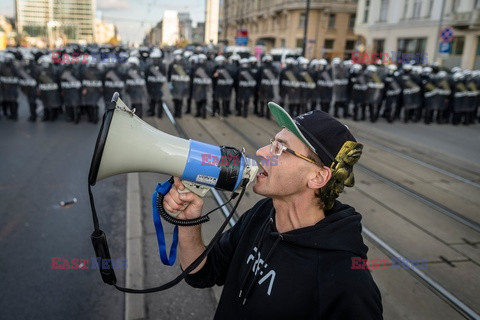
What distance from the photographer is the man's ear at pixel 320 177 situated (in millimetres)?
1593

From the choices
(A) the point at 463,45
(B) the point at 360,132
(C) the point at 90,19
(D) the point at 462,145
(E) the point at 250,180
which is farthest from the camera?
(C) the point at 90,19

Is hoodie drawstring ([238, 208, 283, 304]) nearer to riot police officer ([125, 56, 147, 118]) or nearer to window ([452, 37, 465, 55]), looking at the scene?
riot police officer ([125, 56, 147, 118])

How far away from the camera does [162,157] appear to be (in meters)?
1.55

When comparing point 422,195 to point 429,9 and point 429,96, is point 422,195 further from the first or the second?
point 429,9

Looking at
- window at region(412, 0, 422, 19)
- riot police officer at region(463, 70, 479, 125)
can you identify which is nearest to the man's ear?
riot police officer at region(463, 70, 479, 125)

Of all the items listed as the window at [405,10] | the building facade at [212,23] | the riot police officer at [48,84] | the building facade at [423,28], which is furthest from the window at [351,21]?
the building facade at [212,23]

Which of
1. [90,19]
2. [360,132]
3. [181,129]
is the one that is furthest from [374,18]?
[90,19]

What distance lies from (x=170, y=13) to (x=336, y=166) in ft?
511

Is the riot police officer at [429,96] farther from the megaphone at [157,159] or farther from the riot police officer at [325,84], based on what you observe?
the megaphone at [157,159]

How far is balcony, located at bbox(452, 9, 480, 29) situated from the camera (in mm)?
22828

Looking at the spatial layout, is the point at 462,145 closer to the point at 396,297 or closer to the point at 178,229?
the point at 396,297

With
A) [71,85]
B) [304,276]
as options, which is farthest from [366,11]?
[304,276]

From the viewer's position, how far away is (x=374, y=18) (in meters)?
34.7

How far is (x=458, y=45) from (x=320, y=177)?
2952cm
